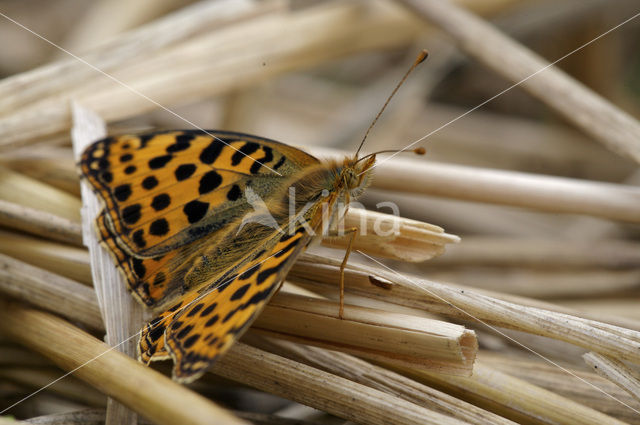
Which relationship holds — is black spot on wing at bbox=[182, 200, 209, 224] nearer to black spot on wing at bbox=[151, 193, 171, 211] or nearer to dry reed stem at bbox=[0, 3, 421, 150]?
black spot on wing at bbox=[151, 193, 171, 211]

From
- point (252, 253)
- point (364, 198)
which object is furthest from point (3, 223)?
point (364, 198)

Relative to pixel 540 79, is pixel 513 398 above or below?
below

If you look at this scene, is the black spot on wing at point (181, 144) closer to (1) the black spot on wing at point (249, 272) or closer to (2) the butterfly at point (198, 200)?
(2) the butterfly at point (198, 200)

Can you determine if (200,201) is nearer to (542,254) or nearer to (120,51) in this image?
(120,51)

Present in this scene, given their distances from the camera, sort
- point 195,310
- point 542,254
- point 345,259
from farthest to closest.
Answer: point 542,254 < point 345,259 < point 195,310

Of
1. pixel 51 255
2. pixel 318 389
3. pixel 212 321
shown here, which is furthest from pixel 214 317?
pixel 51 255

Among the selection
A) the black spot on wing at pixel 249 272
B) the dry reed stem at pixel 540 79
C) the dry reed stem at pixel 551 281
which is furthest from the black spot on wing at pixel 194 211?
the dry reed stem at pixel 540 79

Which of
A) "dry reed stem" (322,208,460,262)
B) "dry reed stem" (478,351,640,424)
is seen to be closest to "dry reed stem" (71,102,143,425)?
"dry reed stem" (322,208,460,262)

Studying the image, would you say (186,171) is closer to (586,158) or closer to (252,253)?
(252,253)
